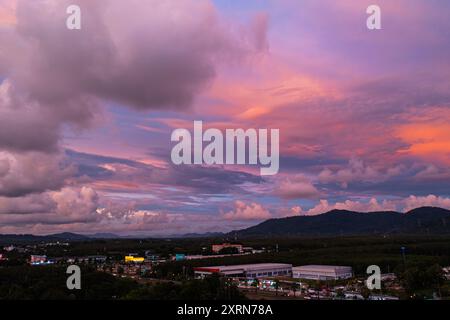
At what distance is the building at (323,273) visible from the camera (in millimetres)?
60438

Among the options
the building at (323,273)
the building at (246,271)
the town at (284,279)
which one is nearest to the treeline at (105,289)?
the town at (284,279)

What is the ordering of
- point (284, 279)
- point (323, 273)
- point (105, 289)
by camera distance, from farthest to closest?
point (323, 273) < point (284, 279) < point (105, 289)

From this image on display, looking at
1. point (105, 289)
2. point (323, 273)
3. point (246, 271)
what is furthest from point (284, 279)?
point (105, 289)

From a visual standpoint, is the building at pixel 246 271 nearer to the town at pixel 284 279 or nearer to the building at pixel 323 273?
the town at pixel 284 279

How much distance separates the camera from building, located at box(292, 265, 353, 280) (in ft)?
198

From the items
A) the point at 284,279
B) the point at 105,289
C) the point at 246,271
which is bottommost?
the point at 284,279

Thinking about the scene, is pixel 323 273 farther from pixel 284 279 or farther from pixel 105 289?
pixel 105 289

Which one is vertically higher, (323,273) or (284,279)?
(323,273)

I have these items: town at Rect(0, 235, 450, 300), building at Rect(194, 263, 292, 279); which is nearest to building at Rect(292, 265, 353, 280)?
town at Rect(0, 235, 450, 300)

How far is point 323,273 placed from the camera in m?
60.8
